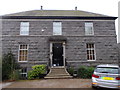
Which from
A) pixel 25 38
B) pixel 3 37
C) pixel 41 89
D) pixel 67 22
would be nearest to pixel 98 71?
pixel 41 89

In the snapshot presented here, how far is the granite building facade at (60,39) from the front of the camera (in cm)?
1152

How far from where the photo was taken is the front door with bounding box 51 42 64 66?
38.7ft

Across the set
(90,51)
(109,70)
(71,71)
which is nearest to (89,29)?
(90,51)

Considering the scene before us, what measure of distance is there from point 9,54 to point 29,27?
4.08 m

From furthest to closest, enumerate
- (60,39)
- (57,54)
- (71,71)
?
(57,54) → (60,39) → (71,71)

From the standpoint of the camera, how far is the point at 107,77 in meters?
5.21

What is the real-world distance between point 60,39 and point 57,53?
1.89 meters

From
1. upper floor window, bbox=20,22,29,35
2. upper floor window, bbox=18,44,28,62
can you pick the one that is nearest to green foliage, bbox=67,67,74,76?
upper floor window, bbox=18,44,28,62

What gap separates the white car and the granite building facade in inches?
233

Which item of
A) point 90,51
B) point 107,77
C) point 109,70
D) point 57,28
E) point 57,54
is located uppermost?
point 57,28

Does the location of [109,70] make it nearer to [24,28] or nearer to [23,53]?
[23,53]

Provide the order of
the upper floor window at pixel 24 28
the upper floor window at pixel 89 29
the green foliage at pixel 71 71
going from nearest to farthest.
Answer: the green foliage at pixel 71 71, the upper floor window at pixel 24 28, the upper floor window at pixel 89 29

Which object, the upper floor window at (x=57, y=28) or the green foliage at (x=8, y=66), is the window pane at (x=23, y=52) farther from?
the upper floor window at (x=57, y=28)

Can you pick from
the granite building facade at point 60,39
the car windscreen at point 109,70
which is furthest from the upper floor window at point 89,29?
the car windscreen at point 109,70
